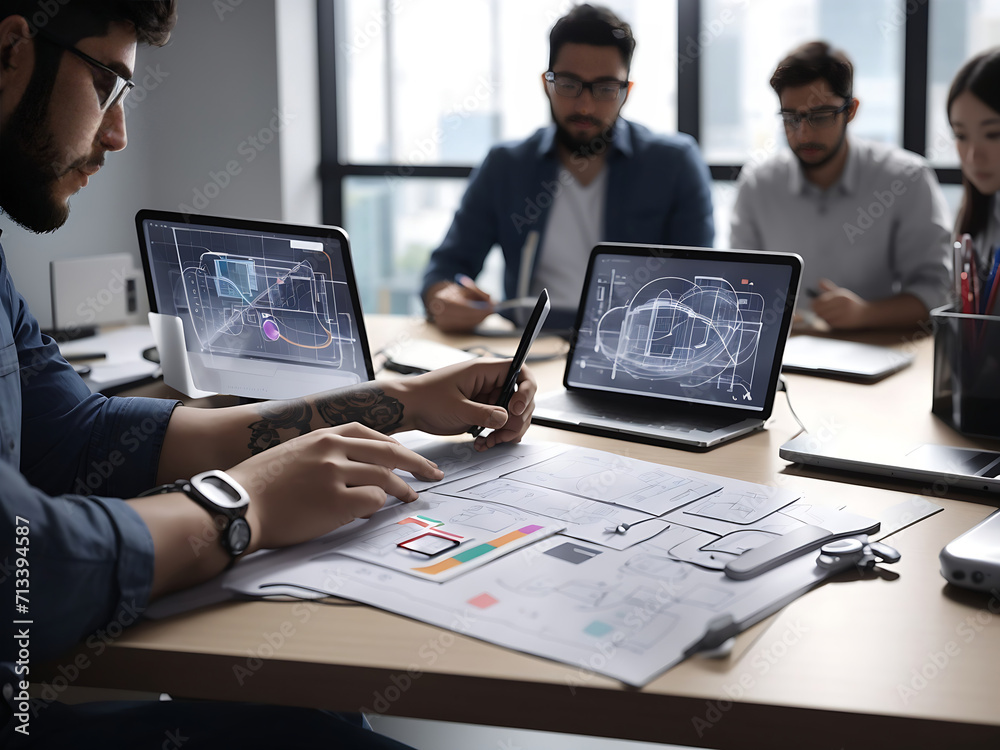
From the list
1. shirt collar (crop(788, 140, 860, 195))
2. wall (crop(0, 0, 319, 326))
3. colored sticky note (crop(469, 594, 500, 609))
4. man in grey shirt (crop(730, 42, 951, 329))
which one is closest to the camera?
colored sticky note (crop(469, 594, 500, 609))

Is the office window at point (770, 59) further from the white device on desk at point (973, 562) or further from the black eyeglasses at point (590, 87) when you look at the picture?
the white device on desk at point (973, 562)

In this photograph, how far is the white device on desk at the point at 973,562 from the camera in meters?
0.71

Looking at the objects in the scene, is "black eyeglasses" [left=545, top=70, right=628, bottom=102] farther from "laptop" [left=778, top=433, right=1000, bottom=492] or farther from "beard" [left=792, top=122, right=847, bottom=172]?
"laptop" [left=778, top=433, right=1000, bottom=492]

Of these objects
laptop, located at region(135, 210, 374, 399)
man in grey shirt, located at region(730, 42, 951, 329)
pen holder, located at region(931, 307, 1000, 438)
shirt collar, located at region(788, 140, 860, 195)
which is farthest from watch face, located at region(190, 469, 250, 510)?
shirt collar, located at region(788, 140, 860, 195)

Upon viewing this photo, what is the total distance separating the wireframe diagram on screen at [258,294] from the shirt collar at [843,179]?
156 centimetres

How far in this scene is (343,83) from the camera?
372 centimetres

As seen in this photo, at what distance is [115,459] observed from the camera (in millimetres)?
1010

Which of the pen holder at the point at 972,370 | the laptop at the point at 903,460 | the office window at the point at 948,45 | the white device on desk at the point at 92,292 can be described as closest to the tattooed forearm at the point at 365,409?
the laptop at the point at 903,460

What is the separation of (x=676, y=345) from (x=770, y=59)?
2403 mm

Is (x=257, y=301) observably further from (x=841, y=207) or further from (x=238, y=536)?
(x=841, y=207)

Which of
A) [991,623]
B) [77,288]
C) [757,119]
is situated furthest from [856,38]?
[991,623]

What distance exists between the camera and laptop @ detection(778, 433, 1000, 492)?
97 cm

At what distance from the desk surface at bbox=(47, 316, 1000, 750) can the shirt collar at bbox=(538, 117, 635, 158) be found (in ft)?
5.98

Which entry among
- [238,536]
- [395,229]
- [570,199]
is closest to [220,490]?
[238,536]
